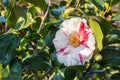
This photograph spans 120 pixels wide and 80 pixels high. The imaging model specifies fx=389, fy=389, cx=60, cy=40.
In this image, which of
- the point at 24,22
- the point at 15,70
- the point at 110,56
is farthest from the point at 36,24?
the point at 110,56

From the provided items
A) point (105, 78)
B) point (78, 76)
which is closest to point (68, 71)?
point (78, 76)

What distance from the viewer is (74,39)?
1199mm

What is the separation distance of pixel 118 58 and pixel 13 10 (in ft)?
1.27

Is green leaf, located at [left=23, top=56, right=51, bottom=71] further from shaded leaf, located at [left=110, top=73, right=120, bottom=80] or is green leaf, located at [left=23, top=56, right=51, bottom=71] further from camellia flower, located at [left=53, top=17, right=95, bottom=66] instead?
shaded leaf, located at [left=110, top=73, right=120, bottom=80]

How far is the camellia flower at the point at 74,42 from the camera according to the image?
3.80 ft

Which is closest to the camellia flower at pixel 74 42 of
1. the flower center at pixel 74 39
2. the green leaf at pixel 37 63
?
the flower center at pixel 74 39

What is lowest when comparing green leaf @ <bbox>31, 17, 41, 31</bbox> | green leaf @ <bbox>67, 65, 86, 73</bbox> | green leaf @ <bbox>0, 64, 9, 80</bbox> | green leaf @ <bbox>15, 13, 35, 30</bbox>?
green leaf @ <bbox>0, 64, 9, 80</bbox>

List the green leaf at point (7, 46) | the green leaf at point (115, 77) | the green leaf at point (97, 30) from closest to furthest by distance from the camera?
the green leaf at point (97, 30), the green leaf at point (7, 46), the green leaf at point (115, 77)

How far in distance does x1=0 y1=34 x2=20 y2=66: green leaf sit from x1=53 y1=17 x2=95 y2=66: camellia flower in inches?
5.4

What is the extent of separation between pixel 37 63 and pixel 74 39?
0.62ft

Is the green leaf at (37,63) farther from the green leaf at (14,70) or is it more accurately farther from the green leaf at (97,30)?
the green leaf at (97,30)

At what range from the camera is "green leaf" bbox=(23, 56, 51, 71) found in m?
1.31

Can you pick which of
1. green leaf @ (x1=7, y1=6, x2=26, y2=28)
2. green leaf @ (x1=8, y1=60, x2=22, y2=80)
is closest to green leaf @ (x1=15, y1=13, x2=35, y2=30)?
green leaf @ (x1=7, y1=6, x2=26, y2=28)

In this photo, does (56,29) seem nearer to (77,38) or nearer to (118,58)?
(77,38)
